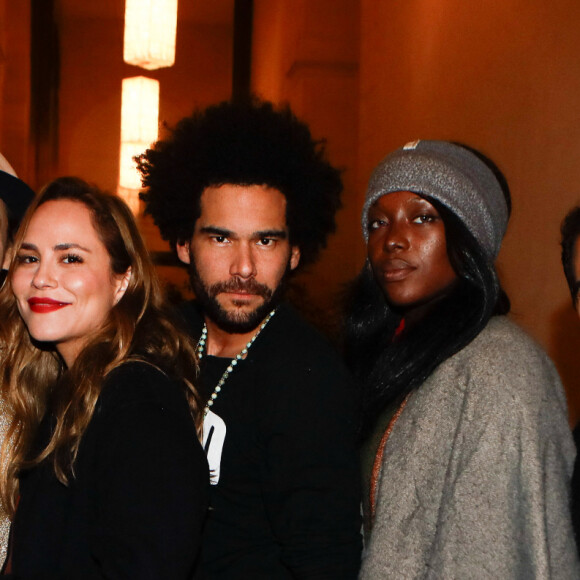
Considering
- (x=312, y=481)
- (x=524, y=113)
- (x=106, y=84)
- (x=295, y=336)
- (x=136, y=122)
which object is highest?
(x=106, y=84)

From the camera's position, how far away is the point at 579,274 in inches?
71.1

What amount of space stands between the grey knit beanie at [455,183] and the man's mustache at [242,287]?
14.2 inches

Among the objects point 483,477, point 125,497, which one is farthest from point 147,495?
point 483,477

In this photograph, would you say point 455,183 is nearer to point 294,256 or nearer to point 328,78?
point 294,256

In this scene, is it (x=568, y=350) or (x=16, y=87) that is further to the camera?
(x=16, y=87)

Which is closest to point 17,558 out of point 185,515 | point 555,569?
point 185,515

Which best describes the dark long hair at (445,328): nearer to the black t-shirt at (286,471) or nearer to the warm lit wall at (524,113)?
the black t-shirt at (286,471)

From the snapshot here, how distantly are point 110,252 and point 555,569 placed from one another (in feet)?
3.64

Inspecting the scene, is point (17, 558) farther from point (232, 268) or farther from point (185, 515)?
point (232, 268)

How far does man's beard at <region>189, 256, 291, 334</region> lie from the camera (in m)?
1.98

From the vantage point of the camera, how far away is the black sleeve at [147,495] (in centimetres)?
133

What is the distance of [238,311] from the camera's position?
77.9 inches

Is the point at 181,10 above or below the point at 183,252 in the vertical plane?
above

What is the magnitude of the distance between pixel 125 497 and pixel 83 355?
39 centimetres
